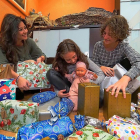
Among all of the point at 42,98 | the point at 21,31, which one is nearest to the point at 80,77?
the point at 42,98

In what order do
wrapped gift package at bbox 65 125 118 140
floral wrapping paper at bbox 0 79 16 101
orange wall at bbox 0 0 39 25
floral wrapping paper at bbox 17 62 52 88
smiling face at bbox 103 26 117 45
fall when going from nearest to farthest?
wrapped gift package at bbox 65 125 118 140
floral wrapping paper at bbox 0 79 16 101
smiling face at bbox 103 26 117 45
floral wrapping paper at bbox 17 62 52 88
orange wall at bbox 0 0 39 25

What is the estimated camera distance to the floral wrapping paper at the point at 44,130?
0.51 meters

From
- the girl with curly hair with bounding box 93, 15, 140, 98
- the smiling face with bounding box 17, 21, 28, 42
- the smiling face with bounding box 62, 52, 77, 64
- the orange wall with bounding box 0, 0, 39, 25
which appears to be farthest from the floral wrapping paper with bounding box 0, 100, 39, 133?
the orange wall with bounding box 0, 0, 39, 25

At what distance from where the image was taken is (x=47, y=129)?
550 millimetres

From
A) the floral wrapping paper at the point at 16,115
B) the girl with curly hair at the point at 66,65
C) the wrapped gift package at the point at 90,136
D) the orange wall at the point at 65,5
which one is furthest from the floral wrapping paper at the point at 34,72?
the orange wall at the point at 65,5

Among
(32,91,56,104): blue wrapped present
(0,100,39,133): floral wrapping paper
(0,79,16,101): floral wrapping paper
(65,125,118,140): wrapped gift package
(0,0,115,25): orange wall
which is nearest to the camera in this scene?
(65,125,118,140): wrapped gift package

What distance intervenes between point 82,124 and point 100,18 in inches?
58.4

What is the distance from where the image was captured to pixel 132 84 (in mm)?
894

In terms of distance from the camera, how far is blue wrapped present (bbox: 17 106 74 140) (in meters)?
0.52

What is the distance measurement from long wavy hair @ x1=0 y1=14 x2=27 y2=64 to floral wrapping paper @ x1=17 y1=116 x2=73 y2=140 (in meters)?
0.70

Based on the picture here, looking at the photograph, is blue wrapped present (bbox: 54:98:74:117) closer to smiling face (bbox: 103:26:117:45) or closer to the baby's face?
the baby's face

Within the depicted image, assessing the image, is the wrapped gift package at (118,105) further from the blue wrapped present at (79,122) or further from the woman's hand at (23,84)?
the woman's hand at (23,84)

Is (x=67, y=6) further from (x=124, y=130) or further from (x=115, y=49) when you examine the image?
(x=124, y=130)

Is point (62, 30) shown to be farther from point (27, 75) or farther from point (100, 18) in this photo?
point (27, 75)
